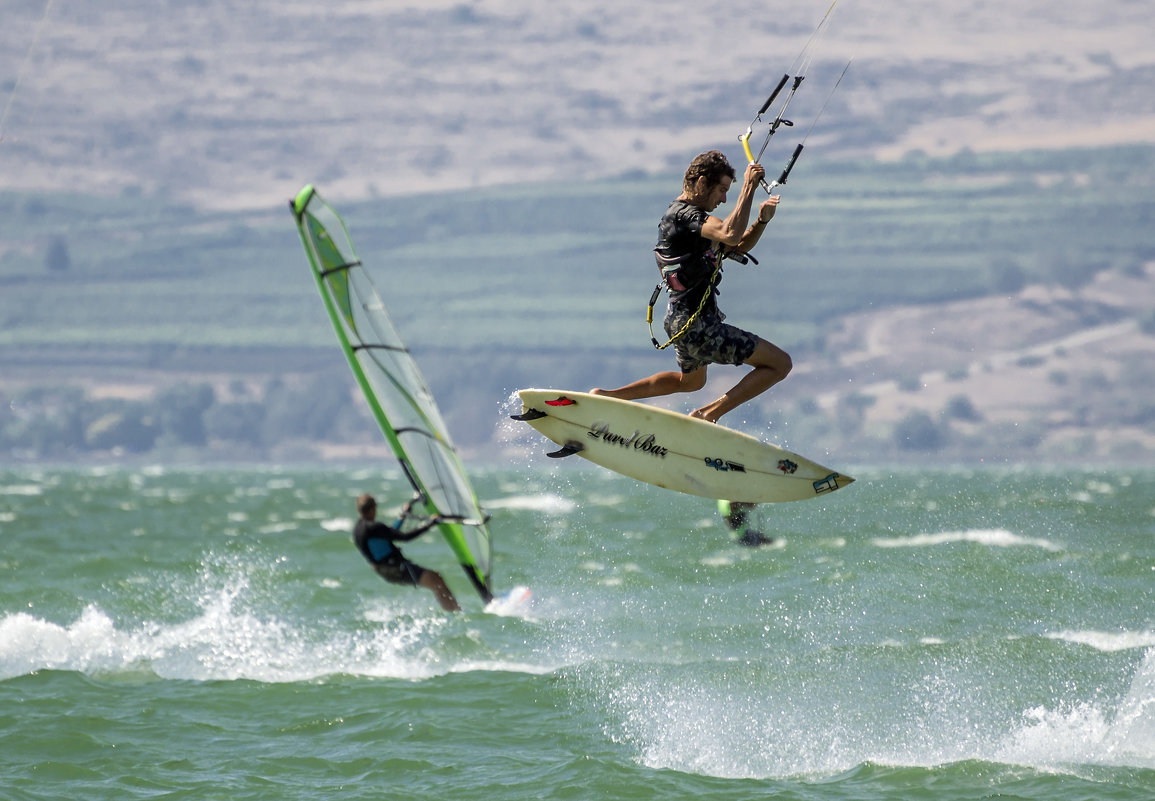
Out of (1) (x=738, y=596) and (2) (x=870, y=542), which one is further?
(2) (x=870, y=542)

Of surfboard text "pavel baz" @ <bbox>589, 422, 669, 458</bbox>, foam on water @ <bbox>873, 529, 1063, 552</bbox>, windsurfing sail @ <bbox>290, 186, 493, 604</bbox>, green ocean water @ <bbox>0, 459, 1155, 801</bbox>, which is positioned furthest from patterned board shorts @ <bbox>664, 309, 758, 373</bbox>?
foam on water @ <bbox>873, 529, 1063, 552</bbox>

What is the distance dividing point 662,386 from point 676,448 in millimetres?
499

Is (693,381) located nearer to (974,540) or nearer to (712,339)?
(712,339)

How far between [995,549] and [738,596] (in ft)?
20.4

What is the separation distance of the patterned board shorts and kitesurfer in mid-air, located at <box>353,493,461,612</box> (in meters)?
2.46

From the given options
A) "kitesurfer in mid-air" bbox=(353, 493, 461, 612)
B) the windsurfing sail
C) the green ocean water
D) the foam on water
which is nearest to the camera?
the windsurfing sail

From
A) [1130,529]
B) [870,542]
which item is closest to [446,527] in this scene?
[870,542]

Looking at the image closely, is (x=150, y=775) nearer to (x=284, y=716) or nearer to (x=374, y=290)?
(x=284, y=716)

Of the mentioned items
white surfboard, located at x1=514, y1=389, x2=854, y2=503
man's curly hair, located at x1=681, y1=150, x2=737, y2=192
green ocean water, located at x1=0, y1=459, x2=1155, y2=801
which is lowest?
green ocean water, located at x1=0, y1=459, x2=1155, y2=801

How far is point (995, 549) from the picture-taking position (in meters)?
23.8

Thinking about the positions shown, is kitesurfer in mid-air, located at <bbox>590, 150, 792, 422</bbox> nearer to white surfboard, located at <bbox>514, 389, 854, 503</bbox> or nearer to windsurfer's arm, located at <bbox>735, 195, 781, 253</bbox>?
windsurfer's arm, located at <bbox>735, 195, 781, 253</bbox>

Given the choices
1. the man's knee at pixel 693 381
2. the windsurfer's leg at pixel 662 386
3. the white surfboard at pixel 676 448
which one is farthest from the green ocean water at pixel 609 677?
the man's knee at pixel 693 381

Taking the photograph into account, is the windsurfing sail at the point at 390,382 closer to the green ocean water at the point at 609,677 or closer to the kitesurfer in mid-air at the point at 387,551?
the kitesurfer in mid-air at the point at 387,551

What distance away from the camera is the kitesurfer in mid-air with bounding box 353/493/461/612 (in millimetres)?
8422
